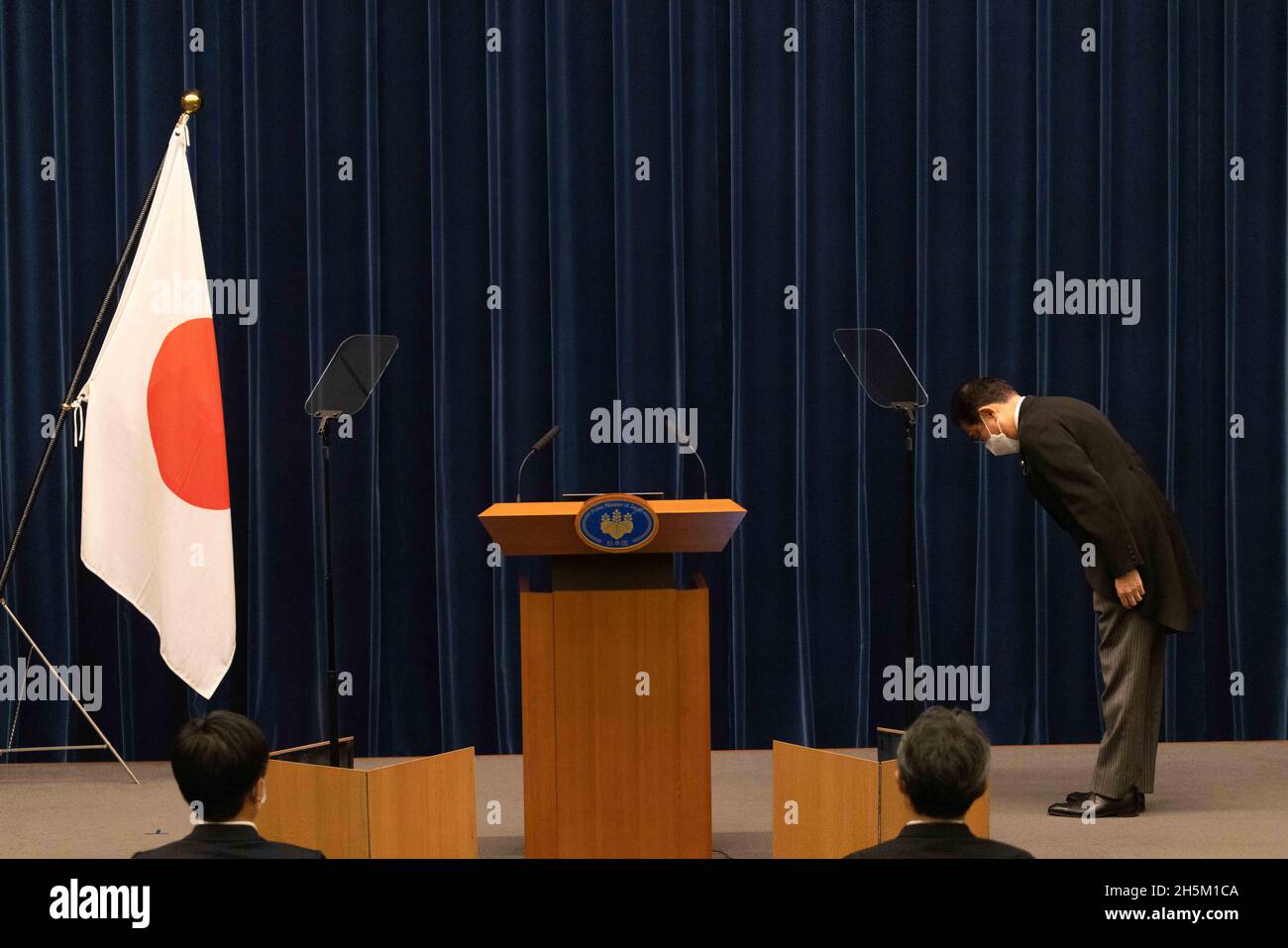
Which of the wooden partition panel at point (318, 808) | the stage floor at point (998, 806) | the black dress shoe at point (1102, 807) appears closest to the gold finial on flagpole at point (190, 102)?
the stage floor at point (998, 806)

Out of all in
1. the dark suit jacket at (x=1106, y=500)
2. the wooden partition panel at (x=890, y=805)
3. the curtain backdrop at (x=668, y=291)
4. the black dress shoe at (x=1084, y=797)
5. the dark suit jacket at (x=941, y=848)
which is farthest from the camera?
the curtain backdrop at (x=668, y=291)

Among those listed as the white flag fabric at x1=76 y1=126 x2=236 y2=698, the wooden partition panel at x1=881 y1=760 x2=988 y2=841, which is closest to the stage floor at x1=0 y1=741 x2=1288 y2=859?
the white flag fabric at x1=76 y1=126 x2=236 y2=698

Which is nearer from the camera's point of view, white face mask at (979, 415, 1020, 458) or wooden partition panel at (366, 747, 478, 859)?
wooden partition panel at (366, 747, 478, 859)

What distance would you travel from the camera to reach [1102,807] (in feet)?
12.3

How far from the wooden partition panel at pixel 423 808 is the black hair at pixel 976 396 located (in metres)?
1.72

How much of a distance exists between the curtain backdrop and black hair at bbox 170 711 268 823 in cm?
297

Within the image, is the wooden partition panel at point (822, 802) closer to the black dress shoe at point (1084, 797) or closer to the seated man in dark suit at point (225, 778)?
the black dress shoe at point (1084, 797)

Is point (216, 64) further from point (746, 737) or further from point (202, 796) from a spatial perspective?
point (202, 796)

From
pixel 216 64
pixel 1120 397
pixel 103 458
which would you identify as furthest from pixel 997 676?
pixel 216 64

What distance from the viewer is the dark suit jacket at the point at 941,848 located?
5.32 feet

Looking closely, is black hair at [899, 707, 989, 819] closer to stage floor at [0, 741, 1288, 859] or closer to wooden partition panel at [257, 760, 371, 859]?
wooden partition panel at [257, 760, 371, 859]

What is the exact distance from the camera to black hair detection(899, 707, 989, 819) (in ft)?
5.67

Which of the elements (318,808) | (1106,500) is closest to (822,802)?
(318,808)

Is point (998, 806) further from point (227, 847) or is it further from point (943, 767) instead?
point (227, 847)
